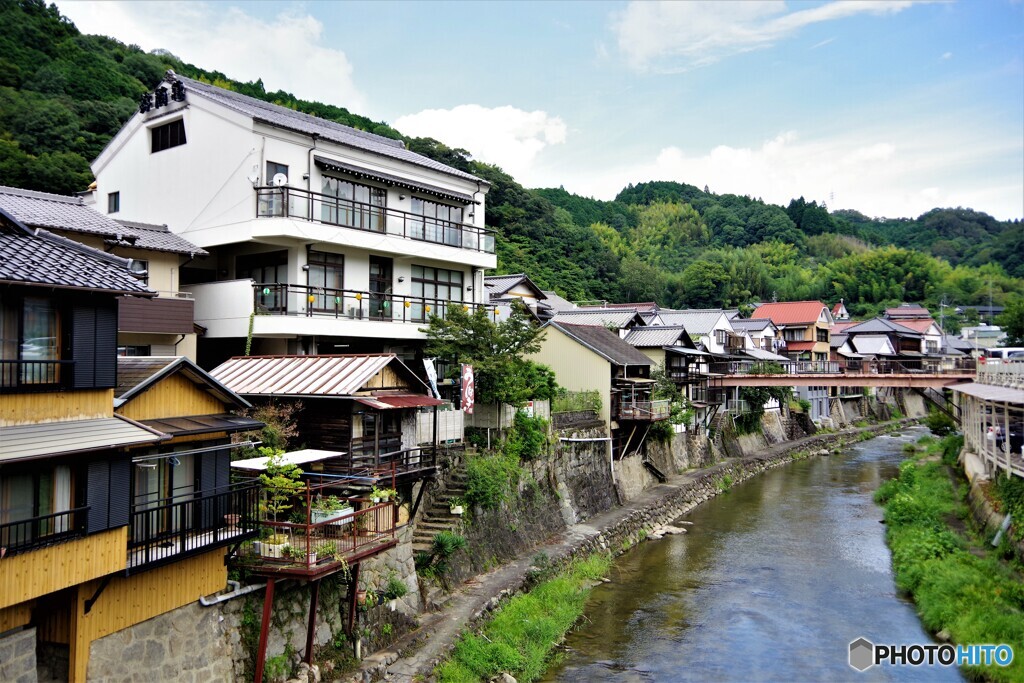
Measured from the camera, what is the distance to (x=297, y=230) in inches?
872

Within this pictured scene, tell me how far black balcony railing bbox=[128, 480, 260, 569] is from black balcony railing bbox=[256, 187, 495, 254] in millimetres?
10963

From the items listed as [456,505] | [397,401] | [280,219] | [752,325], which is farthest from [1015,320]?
[280,219]

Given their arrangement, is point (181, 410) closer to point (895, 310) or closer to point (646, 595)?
point (646, 595)

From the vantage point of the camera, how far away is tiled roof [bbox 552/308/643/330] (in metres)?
43.8

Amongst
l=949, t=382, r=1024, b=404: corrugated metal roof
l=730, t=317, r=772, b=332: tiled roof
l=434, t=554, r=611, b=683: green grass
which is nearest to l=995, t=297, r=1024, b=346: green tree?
l=730, t=317, r=772, b=332: tiled roof

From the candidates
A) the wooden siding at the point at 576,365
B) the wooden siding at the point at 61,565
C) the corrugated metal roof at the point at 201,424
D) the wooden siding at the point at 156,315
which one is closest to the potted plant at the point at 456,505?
the corrugated metal roof at the point at 201,424

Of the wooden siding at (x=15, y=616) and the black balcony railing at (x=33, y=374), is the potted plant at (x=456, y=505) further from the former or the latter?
the black balcony railing at (x=33, y=374)

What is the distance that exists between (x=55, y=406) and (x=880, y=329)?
75.7m

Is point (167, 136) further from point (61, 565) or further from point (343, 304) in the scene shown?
point (61, 565)

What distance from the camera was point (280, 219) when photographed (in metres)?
22.0

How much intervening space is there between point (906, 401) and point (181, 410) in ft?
273

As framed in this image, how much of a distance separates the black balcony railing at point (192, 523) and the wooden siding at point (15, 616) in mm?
1437

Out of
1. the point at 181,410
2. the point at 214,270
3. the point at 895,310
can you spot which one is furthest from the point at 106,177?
the point at 895,310

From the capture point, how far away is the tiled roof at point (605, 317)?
4378 centimetres
